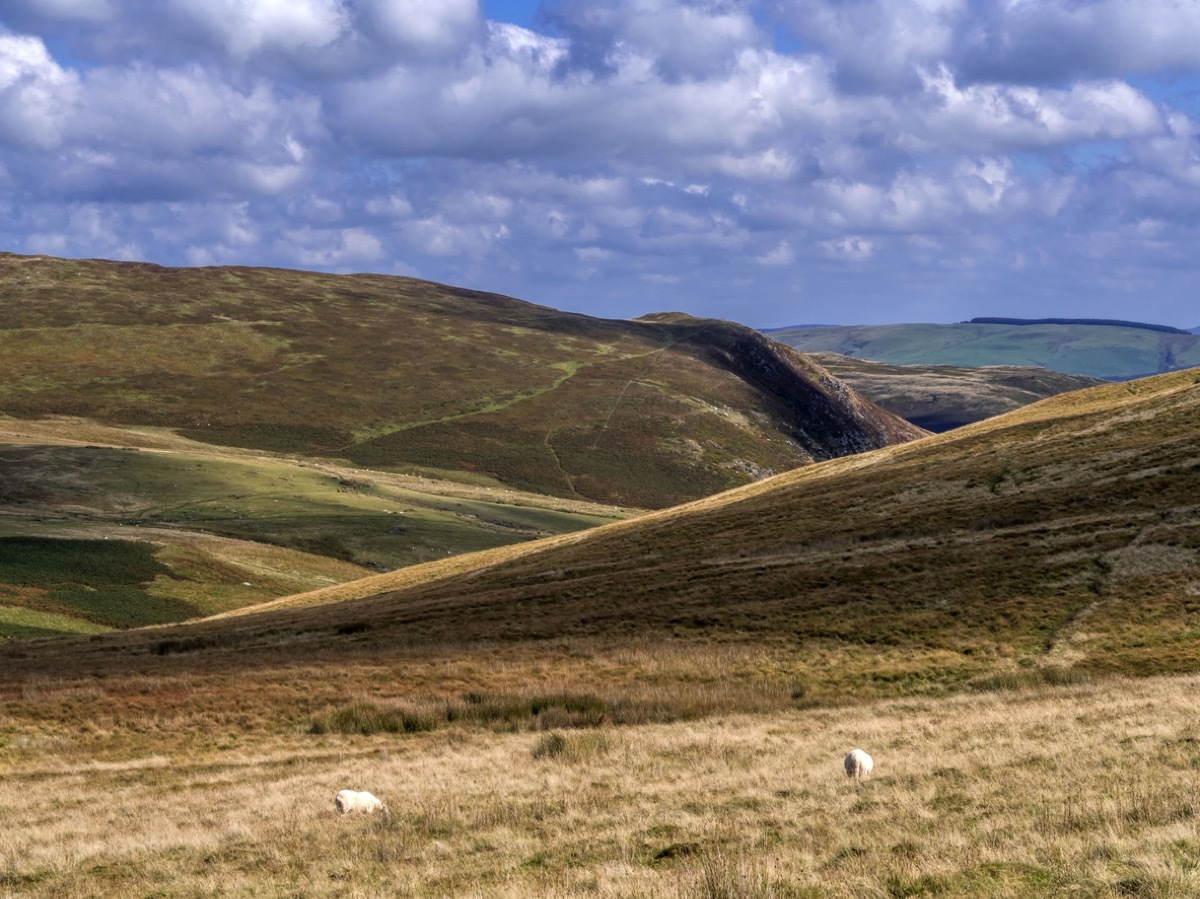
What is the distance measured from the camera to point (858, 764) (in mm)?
20969

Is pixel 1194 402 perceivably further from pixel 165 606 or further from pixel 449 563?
pixel 165 606

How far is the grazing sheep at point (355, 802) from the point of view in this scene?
20.3 metres

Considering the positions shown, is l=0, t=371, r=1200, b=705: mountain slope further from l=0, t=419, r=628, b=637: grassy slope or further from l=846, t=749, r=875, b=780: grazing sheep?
l=0, t=419, r=628, b=637: grassy slope

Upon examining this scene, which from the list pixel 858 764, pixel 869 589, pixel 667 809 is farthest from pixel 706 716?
pixel 869 589

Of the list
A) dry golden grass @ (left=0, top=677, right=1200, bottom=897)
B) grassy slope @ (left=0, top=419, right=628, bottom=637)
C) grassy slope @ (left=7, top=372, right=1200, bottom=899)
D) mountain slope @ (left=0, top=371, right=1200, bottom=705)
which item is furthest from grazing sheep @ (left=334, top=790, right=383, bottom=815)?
grassy slope @ (left=0, top=419, right=628, bottom=637)

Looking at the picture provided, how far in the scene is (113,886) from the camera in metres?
16.2

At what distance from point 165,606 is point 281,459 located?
3933 inches

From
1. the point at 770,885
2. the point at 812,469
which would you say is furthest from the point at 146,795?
the point at 812,469

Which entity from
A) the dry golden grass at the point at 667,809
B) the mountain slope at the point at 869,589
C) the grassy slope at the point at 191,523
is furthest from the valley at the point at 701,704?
the grassy slope at the point at 191,523

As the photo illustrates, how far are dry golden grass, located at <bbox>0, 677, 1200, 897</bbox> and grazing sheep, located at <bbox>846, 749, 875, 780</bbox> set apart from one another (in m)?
0.55

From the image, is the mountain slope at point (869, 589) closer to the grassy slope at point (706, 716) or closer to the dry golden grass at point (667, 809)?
the grassy slope at point (706, 716)

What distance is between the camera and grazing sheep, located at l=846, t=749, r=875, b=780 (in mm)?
20781

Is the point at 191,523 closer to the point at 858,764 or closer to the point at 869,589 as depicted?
the point at 869,589

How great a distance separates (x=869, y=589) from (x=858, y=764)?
2597 cm
